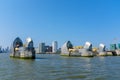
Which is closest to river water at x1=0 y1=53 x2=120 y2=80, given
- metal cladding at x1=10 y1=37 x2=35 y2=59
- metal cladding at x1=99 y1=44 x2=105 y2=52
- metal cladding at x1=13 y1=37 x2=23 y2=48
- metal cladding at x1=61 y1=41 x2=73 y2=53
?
metal cladding at x1=10 y1=37 x2=35 y2=59

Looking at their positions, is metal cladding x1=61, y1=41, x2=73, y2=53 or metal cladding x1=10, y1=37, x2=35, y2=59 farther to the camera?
metal cladding x1=61, y1=41, x2=73, y2=53

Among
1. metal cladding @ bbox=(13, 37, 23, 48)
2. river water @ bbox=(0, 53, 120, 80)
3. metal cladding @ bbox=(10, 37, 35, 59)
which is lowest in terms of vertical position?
river water @ bbox=(0, 53, 120, 80)

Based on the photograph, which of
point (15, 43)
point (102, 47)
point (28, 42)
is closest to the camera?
point (28, 42)

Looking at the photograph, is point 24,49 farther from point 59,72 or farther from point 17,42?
point 59,72

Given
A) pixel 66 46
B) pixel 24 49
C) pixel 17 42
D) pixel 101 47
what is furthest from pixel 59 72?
pixel 101 47

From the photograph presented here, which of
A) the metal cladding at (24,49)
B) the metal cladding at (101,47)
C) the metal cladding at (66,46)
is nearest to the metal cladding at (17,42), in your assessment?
the metal cladding at (24,49)

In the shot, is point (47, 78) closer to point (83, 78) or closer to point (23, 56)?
point (83, 78)

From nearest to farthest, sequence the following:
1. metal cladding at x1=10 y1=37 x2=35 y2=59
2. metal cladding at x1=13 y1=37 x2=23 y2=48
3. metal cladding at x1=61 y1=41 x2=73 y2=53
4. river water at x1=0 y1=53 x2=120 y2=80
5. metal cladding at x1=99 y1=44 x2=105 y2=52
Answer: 1. river water at x1=0 y1=53 x2=120 y2=80
2. metal cladding at x1=10 y1=37 x2=35 y2=59
3. metal cladding at x1=13 y1=37 x2=23 y2=48
4. metal cladding at x1=61 y1=41 x2=73 y2=53
5. metal cladding at x1=99 y1=44 x2=105 y2=52

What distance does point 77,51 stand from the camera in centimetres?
15888

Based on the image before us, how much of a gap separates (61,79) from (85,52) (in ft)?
370

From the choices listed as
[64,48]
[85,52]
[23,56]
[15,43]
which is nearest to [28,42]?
[23,56]

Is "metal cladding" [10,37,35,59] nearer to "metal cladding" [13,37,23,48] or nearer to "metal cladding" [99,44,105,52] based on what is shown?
"metal cladding" [13,37,23,48]

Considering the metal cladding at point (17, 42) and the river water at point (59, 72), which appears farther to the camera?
the metal cladding at point (17, 42)

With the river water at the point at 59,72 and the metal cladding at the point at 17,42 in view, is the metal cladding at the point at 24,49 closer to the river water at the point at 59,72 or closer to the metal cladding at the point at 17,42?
the metal cladding at the point at 17,42
